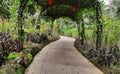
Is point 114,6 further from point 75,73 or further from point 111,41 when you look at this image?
point 75,73

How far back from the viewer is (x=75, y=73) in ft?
26.0

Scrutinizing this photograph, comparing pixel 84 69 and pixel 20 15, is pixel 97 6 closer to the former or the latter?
pixel 20 15

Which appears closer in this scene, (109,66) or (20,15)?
(109,66)

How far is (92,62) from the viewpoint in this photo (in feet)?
34.0

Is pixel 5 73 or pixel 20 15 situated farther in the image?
pixel 20 15

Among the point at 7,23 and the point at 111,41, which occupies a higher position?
the point at 7,23

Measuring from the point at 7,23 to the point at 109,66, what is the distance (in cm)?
1008

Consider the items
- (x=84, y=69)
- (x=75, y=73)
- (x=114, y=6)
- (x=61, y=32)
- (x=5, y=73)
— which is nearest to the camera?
(x=5, y=73)

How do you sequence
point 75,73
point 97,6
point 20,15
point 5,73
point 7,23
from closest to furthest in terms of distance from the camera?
point 5,73, point 75,73, point 20,15, point 97,6, point 7,23

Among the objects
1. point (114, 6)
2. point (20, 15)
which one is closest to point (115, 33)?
point (114, 6)

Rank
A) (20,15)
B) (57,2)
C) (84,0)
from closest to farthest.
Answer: (20,15) < (84,0) < (57,2)

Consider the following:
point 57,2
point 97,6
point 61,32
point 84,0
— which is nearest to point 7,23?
point 57,2

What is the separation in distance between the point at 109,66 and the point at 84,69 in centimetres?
94

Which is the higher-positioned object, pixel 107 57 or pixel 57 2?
pixel 57 2
